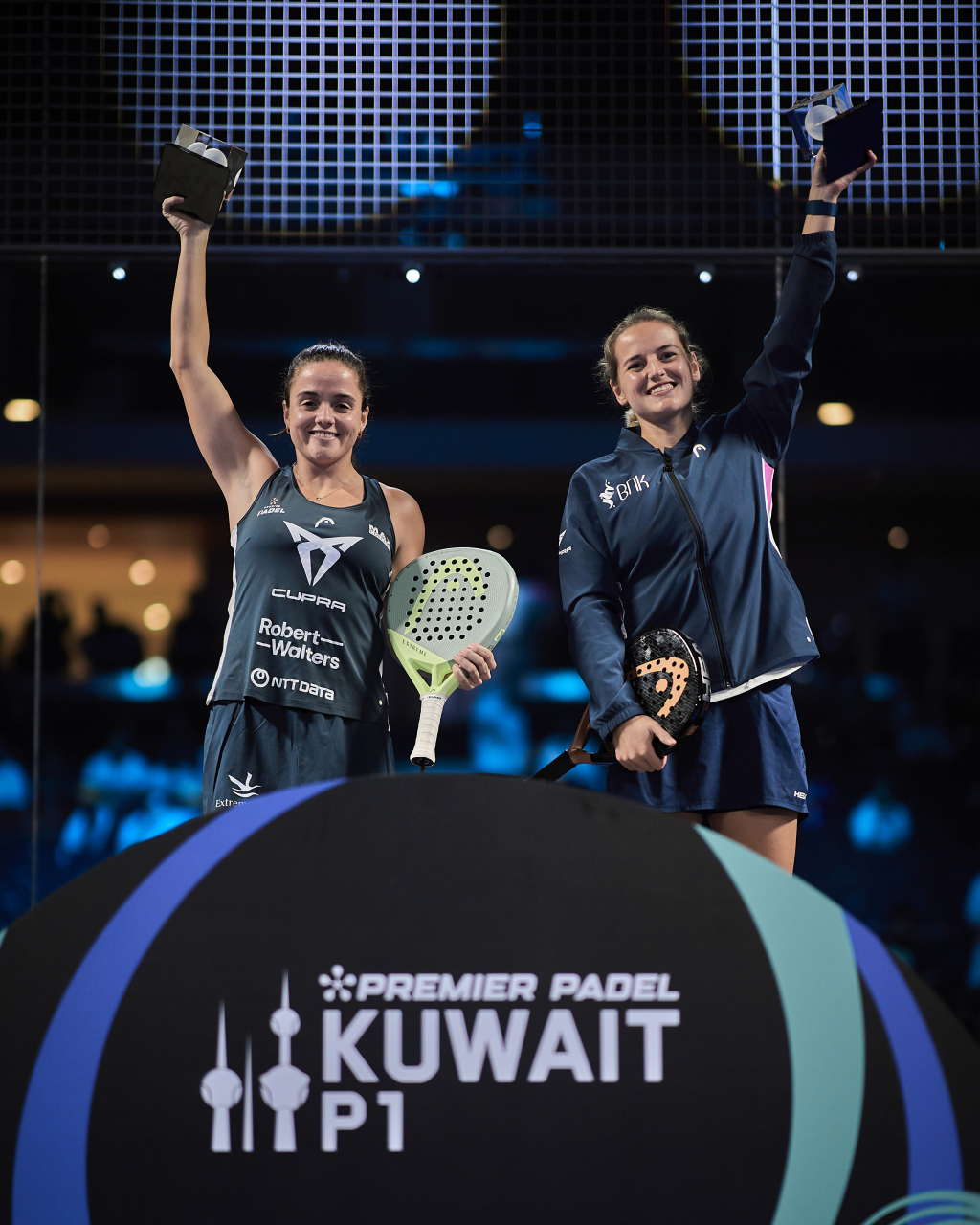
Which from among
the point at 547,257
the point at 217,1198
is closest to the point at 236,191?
the point at 547,257

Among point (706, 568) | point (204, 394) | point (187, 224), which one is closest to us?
point (706, 568)

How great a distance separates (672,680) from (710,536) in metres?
0.38

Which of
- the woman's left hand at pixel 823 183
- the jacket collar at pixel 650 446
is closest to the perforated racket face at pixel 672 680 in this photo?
the jacket collar at pixel 650 446

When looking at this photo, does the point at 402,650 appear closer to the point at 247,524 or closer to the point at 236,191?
the point at 247,524

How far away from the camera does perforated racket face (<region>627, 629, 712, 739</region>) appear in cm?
185

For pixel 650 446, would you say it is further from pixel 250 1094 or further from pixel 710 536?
pixel 250 1094

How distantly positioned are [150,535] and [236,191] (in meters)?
1.04

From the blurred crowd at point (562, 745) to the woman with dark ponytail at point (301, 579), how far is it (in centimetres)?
94

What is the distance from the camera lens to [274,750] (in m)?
2.24

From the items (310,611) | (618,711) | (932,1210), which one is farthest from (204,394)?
(932,1210)

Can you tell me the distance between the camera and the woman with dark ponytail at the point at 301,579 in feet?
7.37

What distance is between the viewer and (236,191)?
3238 millimetres

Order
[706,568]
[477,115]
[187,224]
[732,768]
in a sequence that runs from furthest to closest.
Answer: [477,115] → [187,224] → [706,568] → [732,768]

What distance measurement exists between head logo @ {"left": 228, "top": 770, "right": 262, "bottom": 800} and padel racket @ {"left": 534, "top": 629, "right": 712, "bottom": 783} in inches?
24.2
